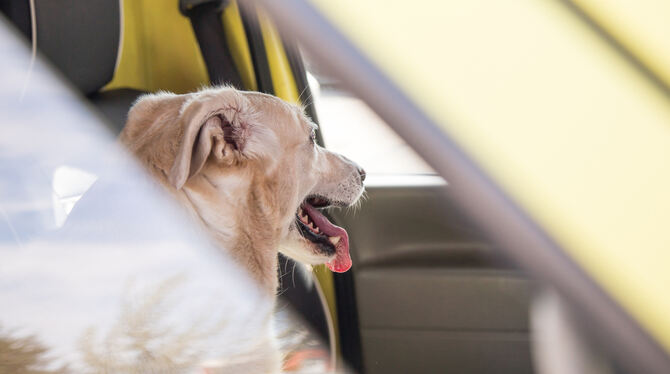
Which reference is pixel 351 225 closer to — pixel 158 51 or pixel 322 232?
pixel 322 232

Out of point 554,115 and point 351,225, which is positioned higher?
point 554,115

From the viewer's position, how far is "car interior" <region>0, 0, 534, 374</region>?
5.10 ft

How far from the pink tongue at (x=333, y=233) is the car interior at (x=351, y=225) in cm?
11

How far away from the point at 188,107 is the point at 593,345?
92 cm

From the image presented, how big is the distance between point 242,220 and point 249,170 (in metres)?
0.10

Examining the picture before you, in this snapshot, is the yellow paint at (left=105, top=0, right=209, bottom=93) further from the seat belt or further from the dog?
the dog

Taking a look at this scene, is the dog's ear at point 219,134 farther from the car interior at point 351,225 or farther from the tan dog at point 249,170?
the car interior at point 351,225

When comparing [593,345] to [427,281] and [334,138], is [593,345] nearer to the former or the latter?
[334,138]

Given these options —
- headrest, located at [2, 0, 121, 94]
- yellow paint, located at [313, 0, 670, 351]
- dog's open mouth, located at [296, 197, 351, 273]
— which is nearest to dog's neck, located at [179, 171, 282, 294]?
dog's open mouth, located at [296, 197, 351, 273]

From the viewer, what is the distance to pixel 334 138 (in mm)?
1967

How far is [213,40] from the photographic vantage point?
6.16ft

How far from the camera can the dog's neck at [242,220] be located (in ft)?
4.64

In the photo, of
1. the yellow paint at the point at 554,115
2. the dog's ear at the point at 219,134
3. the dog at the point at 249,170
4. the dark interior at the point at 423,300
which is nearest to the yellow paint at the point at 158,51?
the dog at the point at 249,170

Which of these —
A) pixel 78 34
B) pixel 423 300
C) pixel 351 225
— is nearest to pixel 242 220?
pixel 78 34
